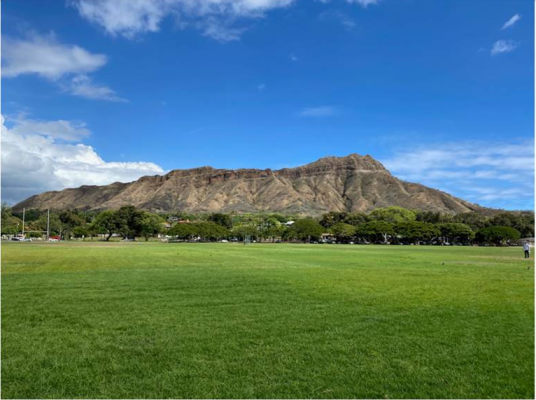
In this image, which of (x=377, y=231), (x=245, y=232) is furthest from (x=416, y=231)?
(x=245, y=232)

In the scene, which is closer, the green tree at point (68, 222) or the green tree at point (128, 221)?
the green tree at point (128, 221)

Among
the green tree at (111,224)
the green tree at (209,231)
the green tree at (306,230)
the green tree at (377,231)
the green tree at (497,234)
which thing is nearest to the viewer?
the green tree at (497,234)

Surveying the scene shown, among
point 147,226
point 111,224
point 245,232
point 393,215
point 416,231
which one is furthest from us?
point 393,215

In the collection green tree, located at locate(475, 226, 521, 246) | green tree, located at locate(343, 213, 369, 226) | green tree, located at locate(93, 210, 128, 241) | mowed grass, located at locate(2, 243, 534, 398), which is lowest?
mowed grass, located at locate(2, 243, 534, 398)

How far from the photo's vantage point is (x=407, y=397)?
5617 millimetres

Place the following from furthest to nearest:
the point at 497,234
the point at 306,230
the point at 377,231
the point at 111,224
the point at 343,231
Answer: the point at 306,230
the point at 343,231
the point at 111,224
the point at 377,231
the point at 497,234

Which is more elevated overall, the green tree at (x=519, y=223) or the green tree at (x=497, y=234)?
the green tree at (x=519, y=223)

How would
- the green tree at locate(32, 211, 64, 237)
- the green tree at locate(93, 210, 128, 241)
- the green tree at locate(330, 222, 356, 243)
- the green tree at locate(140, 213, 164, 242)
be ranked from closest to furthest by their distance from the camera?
the green tree at locate(330, 222, 356, 243)
the green tree at locate(93, 210, 128, 241)
the green tree at locate(140, 213, 164, 242)
the green tree at locate(32, 211, 64, 237)

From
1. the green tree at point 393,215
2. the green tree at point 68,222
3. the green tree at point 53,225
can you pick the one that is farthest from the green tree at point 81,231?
the green tree at point 393,215

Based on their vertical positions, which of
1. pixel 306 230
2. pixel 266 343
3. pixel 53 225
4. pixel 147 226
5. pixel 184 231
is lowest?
pixel 266 343

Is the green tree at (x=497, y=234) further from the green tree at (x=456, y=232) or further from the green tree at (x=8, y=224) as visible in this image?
the green tree at (x=8, y=224)

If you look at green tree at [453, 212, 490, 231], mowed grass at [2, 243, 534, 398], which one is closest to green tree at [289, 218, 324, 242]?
green tree at [453, 212, 490, 231]

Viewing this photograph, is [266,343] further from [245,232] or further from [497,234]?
[245,232]

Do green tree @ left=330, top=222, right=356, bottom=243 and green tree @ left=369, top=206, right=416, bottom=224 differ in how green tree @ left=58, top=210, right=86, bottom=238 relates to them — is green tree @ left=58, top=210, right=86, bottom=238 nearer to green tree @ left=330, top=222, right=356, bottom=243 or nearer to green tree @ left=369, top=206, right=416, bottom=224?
green tree @ left=330, top=222, right=356, bottom=243
